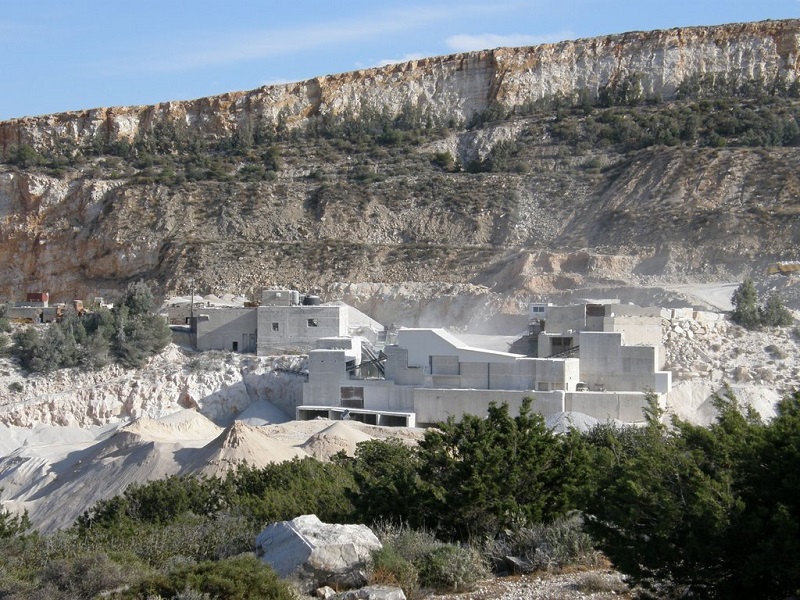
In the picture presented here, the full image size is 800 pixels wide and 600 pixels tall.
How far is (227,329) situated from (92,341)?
3995mm

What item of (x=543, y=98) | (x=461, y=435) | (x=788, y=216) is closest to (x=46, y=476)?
(x=461, y=435)

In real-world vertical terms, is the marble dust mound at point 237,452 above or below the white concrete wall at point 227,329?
below

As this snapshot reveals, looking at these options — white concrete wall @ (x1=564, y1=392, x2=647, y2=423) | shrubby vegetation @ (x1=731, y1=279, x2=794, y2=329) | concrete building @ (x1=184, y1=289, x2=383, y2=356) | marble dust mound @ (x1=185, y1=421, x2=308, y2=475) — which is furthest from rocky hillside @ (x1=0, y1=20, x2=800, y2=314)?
marble dust mound @ (x1=185, y1=421, x2=308, y2=475)

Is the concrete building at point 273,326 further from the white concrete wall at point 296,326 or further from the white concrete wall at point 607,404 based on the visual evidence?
the white concrete wall at point 607,404

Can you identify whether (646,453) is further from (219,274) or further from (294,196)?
(294,196)

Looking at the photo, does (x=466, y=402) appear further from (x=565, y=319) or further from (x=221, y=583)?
(x=221, y=583)

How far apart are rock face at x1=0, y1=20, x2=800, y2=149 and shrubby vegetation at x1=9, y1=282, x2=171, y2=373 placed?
104 feet

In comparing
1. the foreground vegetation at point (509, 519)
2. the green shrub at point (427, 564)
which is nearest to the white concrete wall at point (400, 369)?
the foreground vegetation at point (509, 519)

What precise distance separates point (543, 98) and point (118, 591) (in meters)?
56.6

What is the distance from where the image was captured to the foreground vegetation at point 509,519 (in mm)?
8609

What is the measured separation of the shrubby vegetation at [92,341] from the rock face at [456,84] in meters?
31.6

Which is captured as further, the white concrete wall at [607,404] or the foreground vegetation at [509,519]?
the white concrete wall at [607,404]

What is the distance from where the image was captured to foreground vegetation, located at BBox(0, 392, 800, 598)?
8.61m

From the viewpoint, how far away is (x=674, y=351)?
3000cm
